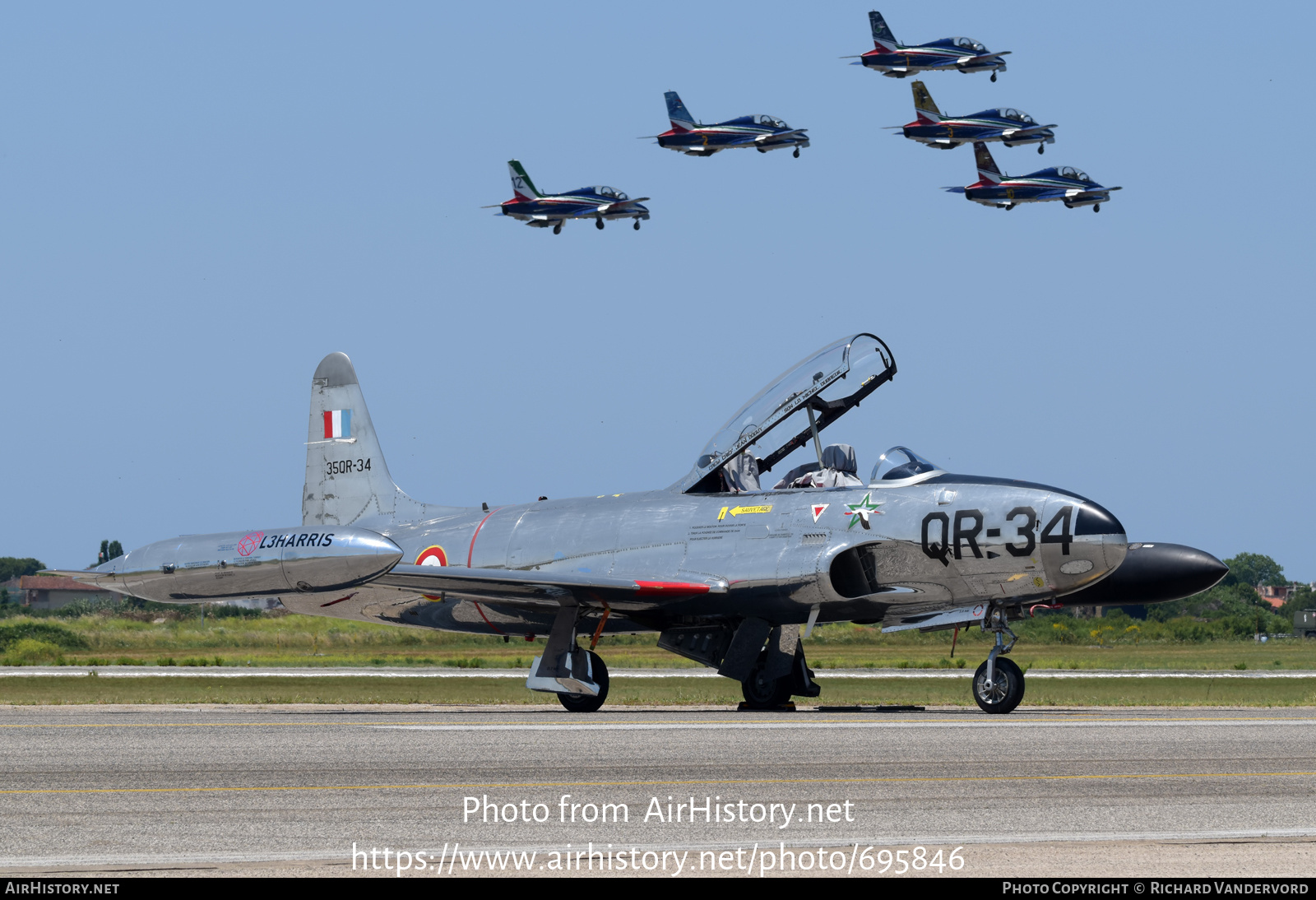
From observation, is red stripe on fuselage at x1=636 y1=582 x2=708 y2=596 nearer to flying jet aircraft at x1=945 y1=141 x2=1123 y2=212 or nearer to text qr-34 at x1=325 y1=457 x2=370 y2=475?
text qr-34 at x1=325 y1=457 x2=370 y2=475

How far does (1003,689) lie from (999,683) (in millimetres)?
94

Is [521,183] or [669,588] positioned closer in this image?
[669,588]

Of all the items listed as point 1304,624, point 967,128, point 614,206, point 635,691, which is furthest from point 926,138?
point 635,691

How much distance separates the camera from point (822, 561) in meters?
20.6

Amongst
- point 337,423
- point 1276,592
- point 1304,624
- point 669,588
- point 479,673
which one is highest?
point 337,423

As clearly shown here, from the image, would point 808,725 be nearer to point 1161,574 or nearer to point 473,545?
point 1161,574

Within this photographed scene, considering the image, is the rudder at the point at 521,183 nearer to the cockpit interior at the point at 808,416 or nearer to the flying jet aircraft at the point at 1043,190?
the flying jet aircraft at the point at 1043,190

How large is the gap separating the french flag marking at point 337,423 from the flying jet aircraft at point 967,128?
48736mm

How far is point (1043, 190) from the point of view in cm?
7175

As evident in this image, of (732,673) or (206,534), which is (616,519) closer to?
(732,673)

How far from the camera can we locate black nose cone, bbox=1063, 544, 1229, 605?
22.1m

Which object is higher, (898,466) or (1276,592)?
(898,466)
